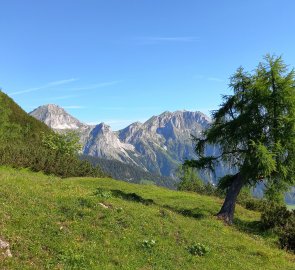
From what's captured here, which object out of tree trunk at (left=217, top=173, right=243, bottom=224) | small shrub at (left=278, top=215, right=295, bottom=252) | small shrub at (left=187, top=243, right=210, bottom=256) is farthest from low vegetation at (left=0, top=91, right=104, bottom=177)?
small shrub at (left=187, top=243, right=210, bottom=256)

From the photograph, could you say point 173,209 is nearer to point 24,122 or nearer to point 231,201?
point 231,201

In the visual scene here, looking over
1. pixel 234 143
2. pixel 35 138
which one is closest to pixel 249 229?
pixel 234 143

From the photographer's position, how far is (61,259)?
589 inches

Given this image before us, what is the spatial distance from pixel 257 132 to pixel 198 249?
45.9 ft

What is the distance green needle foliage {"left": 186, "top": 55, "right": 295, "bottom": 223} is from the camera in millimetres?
29016

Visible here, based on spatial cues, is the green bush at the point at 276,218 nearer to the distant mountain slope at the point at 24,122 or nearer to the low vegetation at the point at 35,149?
the low vegetation at the point at 35,149

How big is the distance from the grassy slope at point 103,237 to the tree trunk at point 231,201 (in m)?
5.04

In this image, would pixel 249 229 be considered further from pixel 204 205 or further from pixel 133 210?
pixel 133 210

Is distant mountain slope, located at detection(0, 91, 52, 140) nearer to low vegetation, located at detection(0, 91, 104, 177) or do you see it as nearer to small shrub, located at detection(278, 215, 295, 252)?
low vegetation, located at detection(0, 91, 104, 177)

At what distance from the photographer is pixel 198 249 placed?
19.4m

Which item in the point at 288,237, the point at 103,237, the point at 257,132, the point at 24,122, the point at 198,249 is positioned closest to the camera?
the point at 103,237

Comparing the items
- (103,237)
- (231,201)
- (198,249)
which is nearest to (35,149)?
(231,201)

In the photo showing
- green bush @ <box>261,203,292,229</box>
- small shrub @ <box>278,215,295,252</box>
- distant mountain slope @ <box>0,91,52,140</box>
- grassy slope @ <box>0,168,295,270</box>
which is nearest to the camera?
grassy slope @ <box>0,168,295,270</box>

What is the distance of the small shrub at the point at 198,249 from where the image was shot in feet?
62.9
